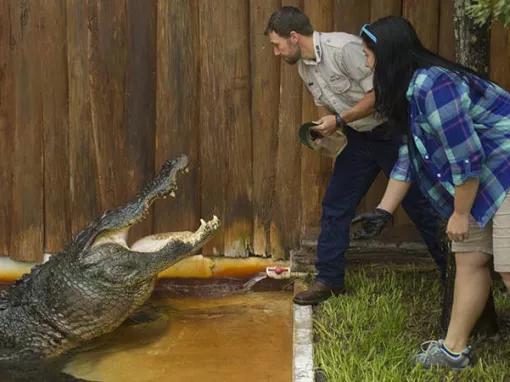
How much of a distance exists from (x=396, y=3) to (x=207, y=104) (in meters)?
1.44

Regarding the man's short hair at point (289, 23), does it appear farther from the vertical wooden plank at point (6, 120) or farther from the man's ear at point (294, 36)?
the vertical wooden plank at point (6, 120)

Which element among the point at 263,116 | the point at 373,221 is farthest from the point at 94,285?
the point at 373,221

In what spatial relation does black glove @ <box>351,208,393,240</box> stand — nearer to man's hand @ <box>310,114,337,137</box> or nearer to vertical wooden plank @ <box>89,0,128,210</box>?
man's hand @ <box>310,114,337,137</box>

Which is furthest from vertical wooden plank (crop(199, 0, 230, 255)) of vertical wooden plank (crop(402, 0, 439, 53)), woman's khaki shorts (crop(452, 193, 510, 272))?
woman's khaki shorts (crop(452, 193, 510, 272))

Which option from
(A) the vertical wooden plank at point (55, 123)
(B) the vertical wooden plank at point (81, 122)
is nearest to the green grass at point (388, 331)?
(B) the vertical wooden plank at point (81, 122)

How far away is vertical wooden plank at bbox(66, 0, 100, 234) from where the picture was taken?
6246mm

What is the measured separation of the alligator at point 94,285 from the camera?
575 centimetres

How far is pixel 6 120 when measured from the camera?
6.47m

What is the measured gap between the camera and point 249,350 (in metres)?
5.61

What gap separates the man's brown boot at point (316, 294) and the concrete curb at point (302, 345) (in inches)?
1.7

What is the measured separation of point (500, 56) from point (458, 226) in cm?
219

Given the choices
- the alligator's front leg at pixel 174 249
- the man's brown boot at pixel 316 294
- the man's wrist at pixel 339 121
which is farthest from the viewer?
the alligator's front leg at pixel 174 249

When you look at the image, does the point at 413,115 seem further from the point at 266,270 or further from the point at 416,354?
the point at 266,270

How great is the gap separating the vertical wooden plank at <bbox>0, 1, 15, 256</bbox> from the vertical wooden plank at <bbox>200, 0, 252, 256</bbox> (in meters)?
1.36
